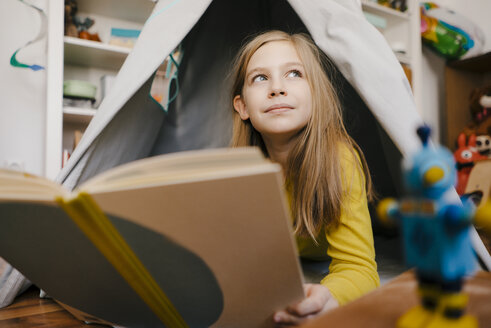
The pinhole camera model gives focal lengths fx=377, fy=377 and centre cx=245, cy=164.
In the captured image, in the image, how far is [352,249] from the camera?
0.63 meters

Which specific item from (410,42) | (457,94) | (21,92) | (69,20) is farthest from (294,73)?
(457,94)

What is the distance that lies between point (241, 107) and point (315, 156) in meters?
0.29

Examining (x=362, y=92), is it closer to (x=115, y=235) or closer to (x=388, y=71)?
(x=388, y=71)

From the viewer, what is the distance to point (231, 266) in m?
0.37

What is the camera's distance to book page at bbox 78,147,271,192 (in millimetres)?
287

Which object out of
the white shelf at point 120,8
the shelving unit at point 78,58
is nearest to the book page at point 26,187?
the shelving unit at point 78,58

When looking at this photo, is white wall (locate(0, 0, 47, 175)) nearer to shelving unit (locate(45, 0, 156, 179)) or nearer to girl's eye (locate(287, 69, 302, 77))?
shelving unit (locate(45, 0, 156, 179))

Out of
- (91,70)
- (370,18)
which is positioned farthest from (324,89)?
(91,70)

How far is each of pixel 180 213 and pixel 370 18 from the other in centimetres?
183

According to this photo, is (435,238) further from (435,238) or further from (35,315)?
(35,315)

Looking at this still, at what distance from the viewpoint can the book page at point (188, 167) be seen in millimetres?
287

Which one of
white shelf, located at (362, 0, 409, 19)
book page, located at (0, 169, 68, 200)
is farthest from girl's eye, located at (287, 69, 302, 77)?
white shelf, located at (362, 0, 409, 19)

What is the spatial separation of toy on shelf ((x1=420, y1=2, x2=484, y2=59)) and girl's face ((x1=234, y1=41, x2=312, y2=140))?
1.75 meters

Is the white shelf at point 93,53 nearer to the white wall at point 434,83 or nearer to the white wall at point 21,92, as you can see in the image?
the white wall at point 21,92
